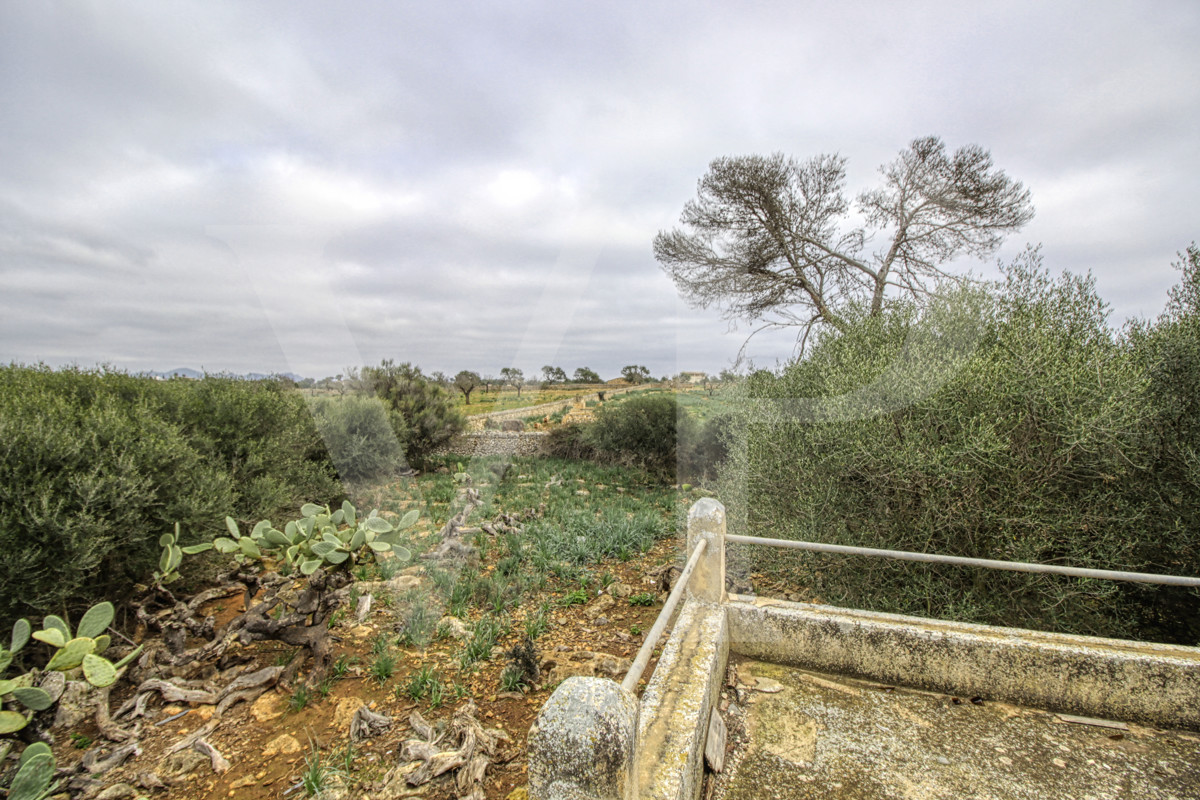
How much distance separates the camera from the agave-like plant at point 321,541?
128 inches

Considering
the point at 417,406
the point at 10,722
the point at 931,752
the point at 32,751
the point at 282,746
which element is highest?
the point at 417,406

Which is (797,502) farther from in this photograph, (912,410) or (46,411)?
(46,411)

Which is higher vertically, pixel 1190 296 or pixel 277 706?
pixel 1190 296

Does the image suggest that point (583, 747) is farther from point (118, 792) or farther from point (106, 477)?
point (106, 477)

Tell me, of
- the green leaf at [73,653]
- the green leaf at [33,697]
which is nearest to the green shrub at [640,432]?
the green leaf at [73,653]

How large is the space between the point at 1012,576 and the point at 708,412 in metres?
5.77

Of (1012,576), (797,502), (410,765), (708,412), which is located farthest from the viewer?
(708,412)

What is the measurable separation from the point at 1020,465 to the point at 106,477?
687 centimetres

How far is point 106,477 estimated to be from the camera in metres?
3.58

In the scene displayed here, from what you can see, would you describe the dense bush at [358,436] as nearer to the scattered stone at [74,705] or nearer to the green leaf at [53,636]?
the scattered stone at [74,705]

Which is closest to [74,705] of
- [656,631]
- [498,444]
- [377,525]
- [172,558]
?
[172,558]

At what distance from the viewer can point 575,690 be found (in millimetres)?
1340

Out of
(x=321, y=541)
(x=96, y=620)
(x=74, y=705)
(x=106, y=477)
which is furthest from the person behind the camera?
(x=106, y=477)

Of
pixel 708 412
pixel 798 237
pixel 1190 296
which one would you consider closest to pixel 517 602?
pixel 708 412
